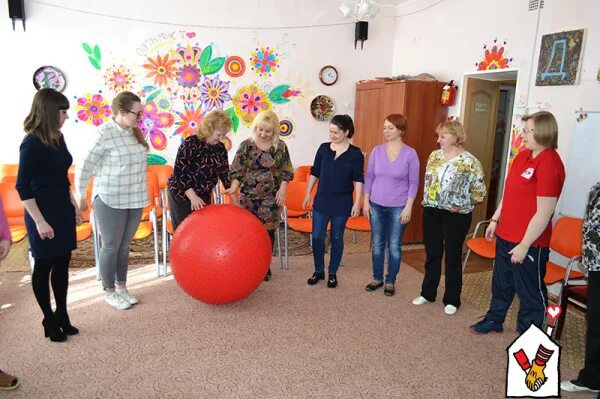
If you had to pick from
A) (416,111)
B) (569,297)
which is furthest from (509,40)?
(569,297)

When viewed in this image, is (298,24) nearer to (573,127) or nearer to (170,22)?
(170,22)

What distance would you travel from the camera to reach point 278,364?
100 inches

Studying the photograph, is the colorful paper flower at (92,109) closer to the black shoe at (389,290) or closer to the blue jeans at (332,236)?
the blue jeans at (332,236)

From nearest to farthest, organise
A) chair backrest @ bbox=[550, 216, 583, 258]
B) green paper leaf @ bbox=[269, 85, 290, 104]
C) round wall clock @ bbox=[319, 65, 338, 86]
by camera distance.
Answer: chair backrest @ bbox=[550, 216, 583, 258], green paper leaf @ bbox=[269, 85, 290, 104], round wall clock @ bbox=[319, 65, 338, 86]

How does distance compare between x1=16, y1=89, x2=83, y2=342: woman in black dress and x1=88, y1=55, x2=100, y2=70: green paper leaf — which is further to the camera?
x1=88, y1=55, x2=100, y2=70: green paper leaf

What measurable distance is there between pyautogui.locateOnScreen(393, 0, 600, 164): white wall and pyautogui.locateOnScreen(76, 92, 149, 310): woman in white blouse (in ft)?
10.8

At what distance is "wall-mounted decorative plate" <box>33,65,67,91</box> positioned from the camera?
4.78 metres

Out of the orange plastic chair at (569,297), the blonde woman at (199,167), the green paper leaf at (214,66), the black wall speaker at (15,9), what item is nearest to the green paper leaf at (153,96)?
the green paper leaf at (214,66)

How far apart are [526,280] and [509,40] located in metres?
2.56

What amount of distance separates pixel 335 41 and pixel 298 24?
545mm

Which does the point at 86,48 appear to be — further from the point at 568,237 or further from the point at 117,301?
the point at 568,237

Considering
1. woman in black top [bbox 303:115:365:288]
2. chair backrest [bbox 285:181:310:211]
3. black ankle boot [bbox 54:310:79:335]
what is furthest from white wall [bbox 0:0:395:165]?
black ankle boot [bbox 54:310:79:335]

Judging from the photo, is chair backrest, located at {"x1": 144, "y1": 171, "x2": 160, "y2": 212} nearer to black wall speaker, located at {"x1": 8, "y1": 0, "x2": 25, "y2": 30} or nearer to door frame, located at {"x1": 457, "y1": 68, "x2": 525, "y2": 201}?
black wall speaker, located at {"x1": 8, "y1": 0, "x2": 25, "y2": 30}

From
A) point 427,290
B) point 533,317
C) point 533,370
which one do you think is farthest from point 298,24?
point 533,370
